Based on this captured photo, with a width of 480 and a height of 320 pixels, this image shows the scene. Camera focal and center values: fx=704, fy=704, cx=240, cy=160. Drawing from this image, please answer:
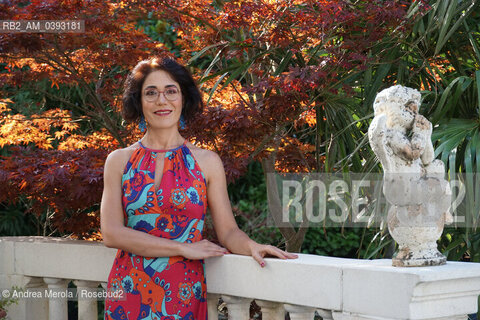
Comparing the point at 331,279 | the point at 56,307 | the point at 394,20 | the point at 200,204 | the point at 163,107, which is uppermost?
the point at 394,20

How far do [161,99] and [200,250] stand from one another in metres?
0.58

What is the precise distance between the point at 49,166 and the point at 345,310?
1.78 meters

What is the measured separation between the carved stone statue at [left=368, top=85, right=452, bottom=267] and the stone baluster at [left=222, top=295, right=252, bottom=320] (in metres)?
0.70

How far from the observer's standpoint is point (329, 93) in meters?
3.81

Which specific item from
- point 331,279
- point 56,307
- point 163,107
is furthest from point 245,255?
Answer: point 56,307

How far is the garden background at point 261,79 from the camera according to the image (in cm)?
345

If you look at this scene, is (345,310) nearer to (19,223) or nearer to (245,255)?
(245,255)

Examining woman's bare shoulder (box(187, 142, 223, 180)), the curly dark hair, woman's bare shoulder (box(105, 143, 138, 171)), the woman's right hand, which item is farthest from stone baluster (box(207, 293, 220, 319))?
the curly dark hair

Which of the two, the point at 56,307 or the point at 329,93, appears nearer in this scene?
the point at 56,307

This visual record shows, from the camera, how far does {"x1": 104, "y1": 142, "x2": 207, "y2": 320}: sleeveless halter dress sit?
260 cm

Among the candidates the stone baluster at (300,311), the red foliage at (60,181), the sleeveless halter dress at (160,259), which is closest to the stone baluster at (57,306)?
the red foliage at (60,181)

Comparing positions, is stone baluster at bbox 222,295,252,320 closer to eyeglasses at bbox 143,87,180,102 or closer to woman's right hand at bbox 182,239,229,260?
woman's right hand at bbox 182,239,229,260

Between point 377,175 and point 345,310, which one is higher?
point 377,175

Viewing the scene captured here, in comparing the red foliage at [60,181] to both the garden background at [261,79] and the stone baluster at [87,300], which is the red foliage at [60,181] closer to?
the garden background at [261,79]
